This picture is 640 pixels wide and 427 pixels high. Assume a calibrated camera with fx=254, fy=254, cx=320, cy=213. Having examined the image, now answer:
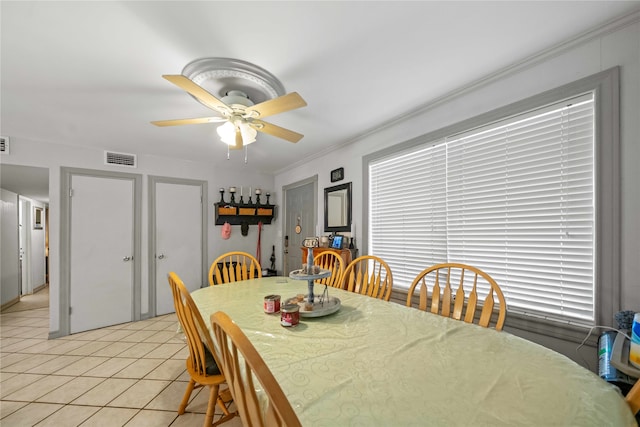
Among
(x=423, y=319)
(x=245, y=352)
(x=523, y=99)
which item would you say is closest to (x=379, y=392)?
(x=245, y=352)

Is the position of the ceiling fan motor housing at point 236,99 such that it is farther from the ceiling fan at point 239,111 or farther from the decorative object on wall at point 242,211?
the decorative object on wall at point 242,211

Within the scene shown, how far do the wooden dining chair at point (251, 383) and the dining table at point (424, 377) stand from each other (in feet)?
0.36

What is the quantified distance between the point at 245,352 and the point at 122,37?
176cm

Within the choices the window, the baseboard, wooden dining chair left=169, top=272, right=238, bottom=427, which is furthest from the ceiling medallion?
the baseboard

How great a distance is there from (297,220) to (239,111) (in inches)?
104

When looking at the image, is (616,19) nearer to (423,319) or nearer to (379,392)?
(423,319)

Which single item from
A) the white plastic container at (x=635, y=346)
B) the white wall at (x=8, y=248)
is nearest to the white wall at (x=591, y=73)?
the white plastic container at (x=635, y=346)

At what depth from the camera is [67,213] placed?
3125mm

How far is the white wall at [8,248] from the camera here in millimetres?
4008

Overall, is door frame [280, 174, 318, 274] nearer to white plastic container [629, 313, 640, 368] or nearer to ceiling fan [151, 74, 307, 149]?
ceiling fan [151, 74, 307, 149]

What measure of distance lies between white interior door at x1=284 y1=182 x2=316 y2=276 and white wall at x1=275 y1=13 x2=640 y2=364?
2048 millimetres

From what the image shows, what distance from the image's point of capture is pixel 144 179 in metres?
3.61

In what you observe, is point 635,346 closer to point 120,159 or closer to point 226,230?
point 226,230

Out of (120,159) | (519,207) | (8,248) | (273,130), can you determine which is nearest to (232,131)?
(273,130)
